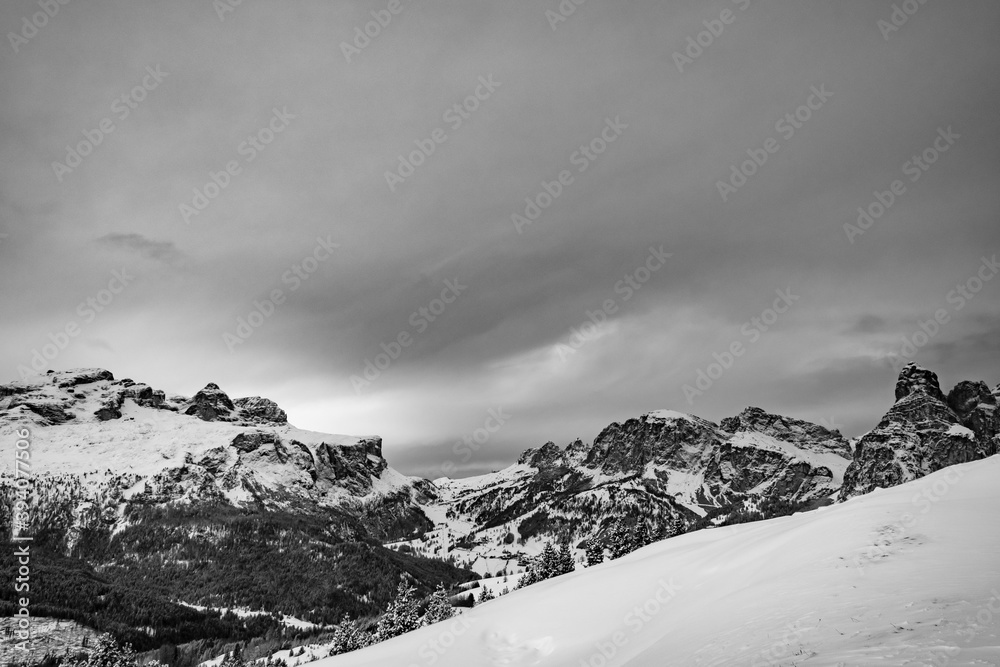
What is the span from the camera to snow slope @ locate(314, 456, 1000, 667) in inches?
340

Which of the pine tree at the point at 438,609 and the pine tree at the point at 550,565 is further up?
the pine tree at the point at 550,565

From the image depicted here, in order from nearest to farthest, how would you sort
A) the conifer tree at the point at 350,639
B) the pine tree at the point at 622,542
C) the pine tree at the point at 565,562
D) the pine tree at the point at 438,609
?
the pine tree at the point at 438,609, the conifer tree at the point at 350,639, the pine tree at the point at 565,562, the pine tree at the point at 622,542

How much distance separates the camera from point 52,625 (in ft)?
350

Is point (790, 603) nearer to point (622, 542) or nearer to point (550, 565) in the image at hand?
point (550, 565)

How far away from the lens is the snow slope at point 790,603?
340 inches

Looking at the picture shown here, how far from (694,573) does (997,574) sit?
860 cm

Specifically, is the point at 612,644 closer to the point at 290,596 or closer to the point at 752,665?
the point at 752,665

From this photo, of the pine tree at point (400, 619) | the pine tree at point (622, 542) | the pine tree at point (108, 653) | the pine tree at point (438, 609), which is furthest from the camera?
the pine tree at point (108, 653)

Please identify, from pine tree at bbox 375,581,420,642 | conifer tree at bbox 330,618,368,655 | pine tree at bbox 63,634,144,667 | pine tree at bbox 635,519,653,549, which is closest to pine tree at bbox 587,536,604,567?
pine tree at bbox 635,519,653,549

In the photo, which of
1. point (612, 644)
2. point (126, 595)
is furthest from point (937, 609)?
point (126, 595)

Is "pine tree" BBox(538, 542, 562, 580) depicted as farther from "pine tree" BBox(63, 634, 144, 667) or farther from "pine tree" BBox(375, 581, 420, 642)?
"pine tree" BBox(63, 634, 144, 667)

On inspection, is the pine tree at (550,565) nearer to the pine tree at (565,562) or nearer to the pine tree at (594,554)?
the pine tree at (565,562)

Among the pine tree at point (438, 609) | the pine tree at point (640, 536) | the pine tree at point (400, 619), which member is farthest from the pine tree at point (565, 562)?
the pine tree at point (400, 619)

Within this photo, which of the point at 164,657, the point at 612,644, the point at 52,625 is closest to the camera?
the point at 612,644
